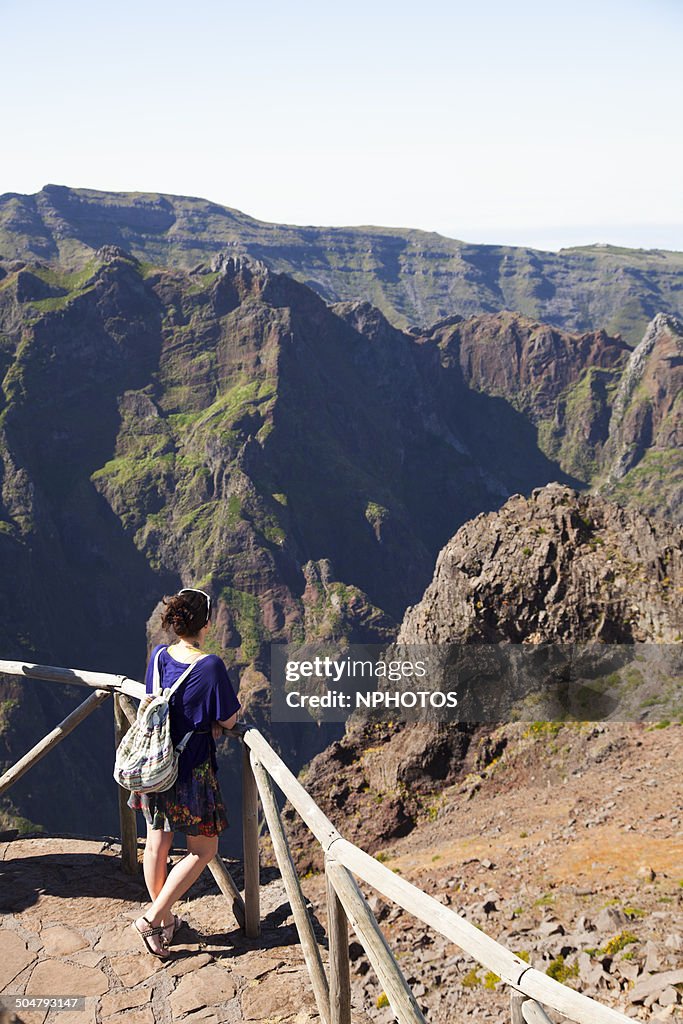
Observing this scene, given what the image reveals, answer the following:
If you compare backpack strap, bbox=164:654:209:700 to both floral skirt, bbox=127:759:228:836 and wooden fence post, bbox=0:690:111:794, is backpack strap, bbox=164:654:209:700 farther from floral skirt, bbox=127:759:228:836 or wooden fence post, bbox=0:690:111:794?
wooden fence post, bbox=0:690:111:794

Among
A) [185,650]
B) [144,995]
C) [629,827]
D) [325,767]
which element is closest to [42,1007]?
[144,995]

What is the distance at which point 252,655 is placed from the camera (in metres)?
194

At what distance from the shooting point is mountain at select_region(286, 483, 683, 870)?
1094 inches

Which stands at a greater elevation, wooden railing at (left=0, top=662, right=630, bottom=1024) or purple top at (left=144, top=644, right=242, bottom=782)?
purple top at (left=144, top=644, right=242, bottom=782)

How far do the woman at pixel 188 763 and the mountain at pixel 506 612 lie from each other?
1836 cm

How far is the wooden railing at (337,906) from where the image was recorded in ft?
16.7

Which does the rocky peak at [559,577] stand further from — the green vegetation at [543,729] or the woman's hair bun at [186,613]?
the woman's hair bun at [186,613]

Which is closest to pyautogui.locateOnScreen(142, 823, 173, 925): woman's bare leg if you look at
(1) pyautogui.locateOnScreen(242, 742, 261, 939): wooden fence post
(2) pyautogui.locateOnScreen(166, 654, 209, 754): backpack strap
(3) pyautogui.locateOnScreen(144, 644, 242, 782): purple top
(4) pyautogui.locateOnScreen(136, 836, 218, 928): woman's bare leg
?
(4) pyautogui.locateOnScreen(136, 836, 218, 928): woman's bare leg

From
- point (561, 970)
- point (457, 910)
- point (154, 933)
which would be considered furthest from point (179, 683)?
point (457, 910)

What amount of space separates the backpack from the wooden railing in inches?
27.2

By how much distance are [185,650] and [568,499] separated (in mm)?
28846

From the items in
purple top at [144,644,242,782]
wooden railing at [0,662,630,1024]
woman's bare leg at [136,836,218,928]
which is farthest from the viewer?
woman's bare leg at [136,836,218,928]

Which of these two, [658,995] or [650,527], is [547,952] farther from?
[650,527]

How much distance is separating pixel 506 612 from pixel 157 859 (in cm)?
2438
